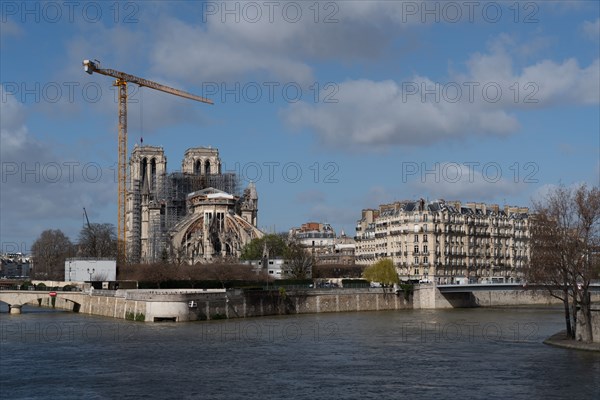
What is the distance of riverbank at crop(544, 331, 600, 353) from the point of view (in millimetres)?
38312

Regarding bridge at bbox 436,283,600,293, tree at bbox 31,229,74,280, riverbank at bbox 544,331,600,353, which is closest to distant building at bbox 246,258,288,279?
bridge at bbox 436,283,600,293

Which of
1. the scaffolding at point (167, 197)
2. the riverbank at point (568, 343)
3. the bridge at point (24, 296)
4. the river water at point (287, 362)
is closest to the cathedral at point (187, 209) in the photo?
the scaffolding at point (167, 197)

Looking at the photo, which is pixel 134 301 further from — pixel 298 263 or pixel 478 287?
pixel 298 263

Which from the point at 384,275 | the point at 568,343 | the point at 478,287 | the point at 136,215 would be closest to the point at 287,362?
the point at 568,343

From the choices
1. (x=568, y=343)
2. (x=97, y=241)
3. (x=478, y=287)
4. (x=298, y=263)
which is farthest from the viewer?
(x=97, y=241)

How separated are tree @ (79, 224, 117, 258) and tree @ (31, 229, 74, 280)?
290 centimetres

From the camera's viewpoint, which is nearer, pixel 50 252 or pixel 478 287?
pixel 478 287

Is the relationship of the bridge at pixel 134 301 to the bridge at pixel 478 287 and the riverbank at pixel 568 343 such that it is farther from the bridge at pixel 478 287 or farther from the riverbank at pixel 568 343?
the bridge at pixel 478 287

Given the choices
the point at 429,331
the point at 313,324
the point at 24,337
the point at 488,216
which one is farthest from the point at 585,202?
the point at 488,216

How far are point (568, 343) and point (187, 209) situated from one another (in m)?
90.3

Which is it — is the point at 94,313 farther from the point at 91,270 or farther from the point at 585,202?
the point at 585,202

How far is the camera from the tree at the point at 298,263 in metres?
93.6

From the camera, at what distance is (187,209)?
12612 cm

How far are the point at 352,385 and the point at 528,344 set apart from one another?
49.2 feet
